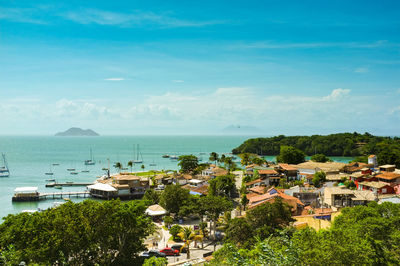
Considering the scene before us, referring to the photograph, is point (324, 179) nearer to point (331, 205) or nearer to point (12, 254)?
point (331, 205)

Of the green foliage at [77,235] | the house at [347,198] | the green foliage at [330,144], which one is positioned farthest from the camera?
the green foliage at [330,144]

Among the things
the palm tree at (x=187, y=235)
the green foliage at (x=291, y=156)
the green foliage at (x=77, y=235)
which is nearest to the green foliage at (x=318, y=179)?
the green foliage at (x=291, y=156)

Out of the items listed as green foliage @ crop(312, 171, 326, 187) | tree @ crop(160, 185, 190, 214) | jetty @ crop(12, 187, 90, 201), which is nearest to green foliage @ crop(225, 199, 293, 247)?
tree @ crop(160, 185, 190, 214)

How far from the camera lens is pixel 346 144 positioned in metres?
125

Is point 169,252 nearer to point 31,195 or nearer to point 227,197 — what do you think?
point 227,197

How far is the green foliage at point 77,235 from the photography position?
57.3 ft

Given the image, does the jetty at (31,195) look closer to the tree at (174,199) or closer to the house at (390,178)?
the tree at (174,199)

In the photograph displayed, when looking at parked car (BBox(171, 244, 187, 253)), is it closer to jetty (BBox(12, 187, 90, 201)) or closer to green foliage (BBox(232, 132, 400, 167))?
jetty (BBox(12, 187, 90, 201))

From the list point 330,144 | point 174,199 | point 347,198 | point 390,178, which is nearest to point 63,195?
point 174,199

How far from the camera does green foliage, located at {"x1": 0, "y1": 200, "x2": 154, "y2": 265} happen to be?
17469 mm

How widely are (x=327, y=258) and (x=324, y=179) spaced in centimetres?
4078

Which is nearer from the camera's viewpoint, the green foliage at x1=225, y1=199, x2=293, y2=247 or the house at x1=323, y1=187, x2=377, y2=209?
the green foliage at x1=225, y1=199, x2=293, y2=247

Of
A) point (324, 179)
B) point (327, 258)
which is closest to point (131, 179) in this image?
point (324, 179)

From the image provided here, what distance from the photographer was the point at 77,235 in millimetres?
18031
